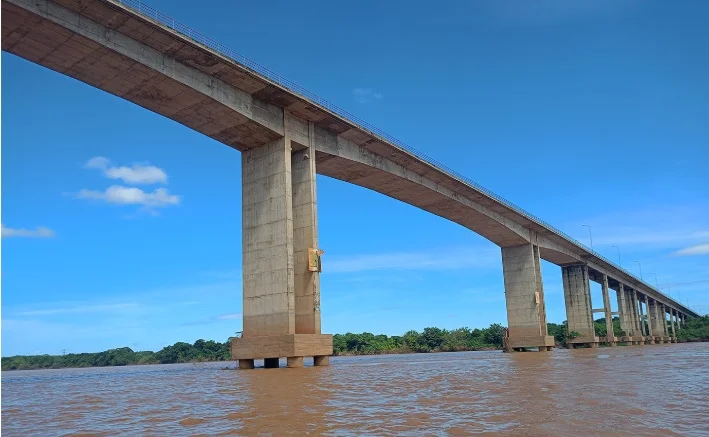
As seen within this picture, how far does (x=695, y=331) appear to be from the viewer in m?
127

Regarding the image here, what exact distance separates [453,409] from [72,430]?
513 centimetres

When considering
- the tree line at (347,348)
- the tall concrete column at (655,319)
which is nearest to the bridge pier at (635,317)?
the tree line at (347,348)

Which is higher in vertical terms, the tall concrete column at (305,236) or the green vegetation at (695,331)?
the tall concrete column at (305,236)

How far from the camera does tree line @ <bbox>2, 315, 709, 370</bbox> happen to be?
8706 centimetres

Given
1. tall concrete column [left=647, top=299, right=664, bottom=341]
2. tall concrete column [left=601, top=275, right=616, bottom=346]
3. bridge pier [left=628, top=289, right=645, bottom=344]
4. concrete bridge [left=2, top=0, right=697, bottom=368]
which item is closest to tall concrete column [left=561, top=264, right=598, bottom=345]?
tall concrete column [left=601, top=275, right=616, bottom=346]

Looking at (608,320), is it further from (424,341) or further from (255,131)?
(255,131)

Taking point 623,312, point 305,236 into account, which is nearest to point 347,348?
point 623,312

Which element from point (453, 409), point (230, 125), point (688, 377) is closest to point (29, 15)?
point (230, 125)

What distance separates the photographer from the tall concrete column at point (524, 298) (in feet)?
199

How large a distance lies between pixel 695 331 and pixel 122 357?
11564 cm

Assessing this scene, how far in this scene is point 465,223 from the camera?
56875mm

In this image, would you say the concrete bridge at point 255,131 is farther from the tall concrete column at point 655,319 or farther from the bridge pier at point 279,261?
the tall concrete column at point 655,319

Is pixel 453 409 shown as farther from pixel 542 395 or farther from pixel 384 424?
pixel 542 395

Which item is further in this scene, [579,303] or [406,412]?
[579,303]
